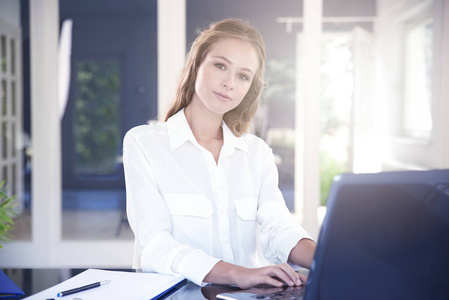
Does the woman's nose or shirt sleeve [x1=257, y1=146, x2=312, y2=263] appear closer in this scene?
shirt sleeve [x1=257, y1=146, x2=312, y2=263]

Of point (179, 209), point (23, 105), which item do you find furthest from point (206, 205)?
point (23, 105)

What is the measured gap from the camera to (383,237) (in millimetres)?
692

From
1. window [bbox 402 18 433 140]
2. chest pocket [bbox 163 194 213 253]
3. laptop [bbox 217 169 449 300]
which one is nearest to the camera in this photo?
laptop [bbox 217 169 449 300]

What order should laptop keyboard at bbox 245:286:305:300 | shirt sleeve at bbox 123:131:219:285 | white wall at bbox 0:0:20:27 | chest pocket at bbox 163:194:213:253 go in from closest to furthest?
laptop keyboard at bbox 245:286:305:300 < shirt sleeve at bbox 123:131:219:285 < chest pocket at bbox 163:194:213:253 < white wall at bbox 0:0:20:27

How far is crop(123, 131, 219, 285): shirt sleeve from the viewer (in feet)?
3.68

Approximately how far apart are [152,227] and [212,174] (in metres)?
0.28

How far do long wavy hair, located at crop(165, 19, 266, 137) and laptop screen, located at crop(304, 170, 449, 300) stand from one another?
89cm

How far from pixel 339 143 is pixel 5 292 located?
247 inches

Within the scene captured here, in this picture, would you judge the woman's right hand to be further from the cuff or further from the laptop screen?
the laptop screen

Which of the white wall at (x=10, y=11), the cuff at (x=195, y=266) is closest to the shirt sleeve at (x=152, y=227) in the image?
the cuff at (x=195, y=266)

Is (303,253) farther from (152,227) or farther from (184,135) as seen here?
(184,135)

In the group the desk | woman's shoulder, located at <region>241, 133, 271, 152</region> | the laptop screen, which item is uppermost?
woman's shoulder, located at <region>241, 133, 271, 152</region>

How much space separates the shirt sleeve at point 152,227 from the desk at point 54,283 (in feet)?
0.14

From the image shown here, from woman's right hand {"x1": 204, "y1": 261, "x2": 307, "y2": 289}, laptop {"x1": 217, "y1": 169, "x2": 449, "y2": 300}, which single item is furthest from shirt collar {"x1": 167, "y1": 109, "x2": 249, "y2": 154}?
laptop {"x1": 217, "y1": 169, "x2": 449, "y2": 300}
